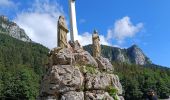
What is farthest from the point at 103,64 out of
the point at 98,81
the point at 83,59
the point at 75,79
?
the point at 75,79

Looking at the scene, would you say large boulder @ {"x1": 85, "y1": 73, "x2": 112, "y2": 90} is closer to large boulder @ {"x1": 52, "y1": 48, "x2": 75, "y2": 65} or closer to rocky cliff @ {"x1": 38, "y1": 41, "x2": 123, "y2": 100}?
rocky cliff @ {"x1": 38, "y1": 41, "x2": 123, "y2": 100}

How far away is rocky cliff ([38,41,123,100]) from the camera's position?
87.4ft

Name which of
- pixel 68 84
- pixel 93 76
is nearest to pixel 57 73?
pixel 68 84

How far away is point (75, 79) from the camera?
26984 millimetres

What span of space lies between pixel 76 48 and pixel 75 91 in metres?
4.84

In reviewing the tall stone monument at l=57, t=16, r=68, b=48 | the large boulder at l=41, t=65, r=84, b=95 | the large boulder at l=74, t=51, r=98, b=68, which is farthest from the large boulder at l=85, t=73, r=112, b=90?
the tall stone monument at l=57, t=16, r=68, b=48

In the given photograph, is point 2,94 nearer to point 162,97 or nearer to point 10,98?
point 10,98

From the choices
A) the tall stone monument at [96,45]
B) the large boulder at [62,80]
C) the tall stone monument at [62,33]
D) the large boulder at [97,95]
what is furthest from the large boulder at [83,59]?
the tall stone monument at [96,45]

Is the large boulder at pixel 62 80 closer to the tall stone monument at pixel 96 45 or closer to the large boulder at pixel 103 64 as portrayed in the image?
the large boulder at pixel 103 64

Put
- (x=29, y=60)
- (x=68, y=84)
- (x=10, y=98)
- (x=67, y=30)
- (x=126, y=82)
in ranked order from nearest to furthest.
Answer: (x=68, y=84) → (x=67, y=30) → (x=10, y=98) → (x=126, y=82) → (x=29, y=60)

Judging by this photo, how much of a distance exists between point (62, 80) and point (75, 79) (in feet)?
3.11

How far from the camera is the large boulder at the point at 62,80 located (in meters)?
26.6

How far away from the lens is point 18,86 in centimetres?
7438

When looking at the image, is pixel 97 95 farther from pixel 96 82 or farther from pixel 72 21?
pixel 72 21
